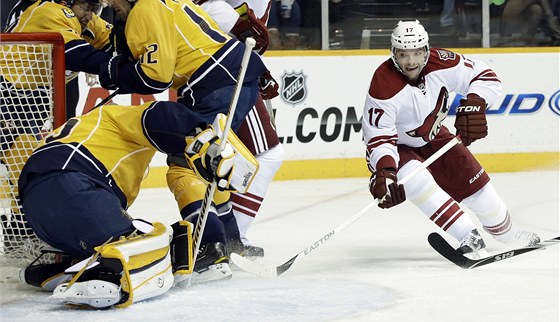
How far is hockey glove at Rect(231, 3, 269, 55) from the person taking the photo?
3.87 metres

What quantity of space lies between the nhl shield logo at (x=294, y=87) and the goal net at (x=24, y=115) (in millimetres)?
2531

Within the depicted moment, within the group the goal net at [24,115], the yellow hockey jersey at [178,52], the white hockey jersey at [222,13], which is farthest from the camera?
the white hockey jersey at [222,13]

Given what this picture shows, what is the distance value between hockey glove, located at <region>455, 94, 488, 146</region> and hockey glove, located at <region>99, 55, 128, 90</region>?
41.4 inches

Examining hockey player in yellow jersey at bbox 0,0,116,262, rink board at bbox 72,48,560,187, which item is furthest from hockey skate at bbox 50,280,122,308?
rink board at bbox 72,48,560,187

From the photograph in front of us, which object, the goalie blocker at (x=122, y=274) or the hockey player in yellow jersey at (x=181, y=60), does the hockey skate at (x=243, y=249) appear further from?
the goalie blocker at (x=122, y=274)

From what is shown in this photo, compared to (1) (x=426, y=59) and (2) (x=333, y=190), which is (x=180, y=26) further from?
(2) (x=333, y=190)

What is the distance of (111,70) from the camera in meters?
3.40

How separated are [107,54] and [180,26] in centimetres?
29

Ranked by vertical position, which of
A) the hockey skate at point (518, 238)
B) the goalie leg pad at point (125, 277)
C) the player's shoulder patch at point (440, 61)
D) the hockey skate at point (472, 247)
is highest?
the player's shoulder patch at point (440, 61)

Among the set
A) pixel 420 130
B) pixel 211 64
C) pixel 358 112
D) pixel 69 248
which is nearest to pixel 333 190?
pixel 358 112

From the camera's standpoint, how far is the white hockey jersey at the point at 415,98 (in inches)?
144

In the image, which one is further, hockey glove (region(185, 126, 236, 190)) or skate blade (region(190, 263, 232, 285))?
skate blade (region(190, 263, 232, 285))

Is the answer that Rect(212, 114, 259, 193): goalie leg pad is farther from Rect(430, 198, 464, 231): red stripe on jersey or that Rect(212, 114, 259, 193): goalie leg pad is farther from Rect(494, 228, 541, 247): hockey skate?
Rect(494, 228, 541, 247): hockey skate

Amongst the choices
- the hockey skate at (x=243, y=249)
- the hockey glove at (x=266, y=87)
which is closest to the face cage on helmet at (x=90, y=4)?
the hockey glove at (x=266, y=87)
